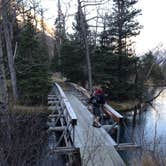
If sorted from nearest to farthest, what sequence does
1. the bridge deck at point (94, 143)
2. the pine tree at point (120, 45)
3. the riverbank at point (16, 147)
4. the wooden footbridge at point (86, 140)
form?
1. the riverbank at point (16, 147)
2. the bridge deck at point (94, 143)
3. the wooden footbridge at point (86, 140)
4. the pine tree at point (120, 45)

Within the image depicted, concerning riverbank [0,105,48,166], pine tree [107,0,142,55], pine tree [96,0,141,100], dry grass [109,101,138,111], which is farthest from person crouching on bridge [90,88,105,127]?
pine tree [107,0,142,55]

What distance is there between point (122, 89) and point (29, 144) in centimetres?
2739

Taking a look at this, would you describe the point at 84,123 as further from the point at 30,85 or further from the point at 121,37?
the point at 121,37

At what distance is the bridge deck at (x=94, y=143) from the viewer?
9.11 metres

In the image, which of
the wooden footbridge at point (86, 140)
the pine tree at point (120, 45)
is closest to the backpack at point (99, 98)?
the wooden footbridge at point (86, 140)

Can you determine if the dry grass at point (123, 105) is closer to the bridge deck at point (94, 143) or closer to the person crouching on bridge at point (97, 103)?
the bridge deck at point (94, 143)

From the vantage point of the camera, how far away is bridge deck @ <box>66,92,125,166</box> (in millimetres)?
9106

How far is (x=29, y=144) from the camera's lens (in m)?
4.64

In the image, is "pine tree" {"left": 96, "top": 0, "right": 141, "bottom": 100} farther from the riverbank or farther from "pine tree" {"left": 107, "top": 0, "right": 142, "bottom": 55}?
the riverbank

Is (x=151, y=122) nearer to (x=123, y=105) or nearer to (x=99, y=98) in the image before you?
(x=123, y=105)

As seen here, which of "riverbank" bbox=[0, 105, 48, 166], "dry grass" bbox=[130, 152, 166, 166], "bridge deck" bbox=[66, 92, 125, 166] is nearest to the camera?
"riverbank" bbox=[0, 105, 48, 166]

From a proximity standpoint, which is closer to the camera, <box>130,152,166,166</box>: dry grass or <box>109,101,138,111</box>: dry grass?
<box>130,152,166,166</box>: dry grass

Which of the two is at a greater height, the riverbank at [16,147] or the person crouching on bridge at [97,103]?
the riverbank at [16,147]

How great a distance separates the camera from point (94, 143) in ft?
36.0
